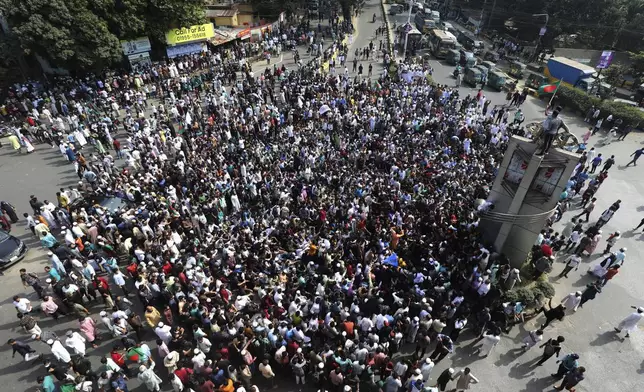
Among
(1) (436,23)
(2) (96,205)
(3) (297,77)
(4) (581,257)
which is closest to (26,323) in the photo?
(2) (96,205)

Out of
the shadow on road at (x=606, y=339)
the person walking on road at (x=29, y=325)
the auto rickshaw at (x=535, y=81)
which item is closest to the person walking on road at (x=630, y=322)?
the shadow on road at (x=606, y=339)

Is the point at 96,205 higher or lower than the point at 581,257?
higher

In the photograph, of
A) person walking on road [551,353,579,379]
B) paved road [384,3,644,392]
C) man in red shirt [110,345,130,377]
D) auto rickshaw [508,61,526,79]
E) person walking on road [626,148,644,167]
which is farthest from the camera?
auto rickshaw [508,61,526,79]

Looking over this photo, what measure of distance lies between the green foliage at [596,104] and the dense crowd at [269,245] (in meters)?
11.4

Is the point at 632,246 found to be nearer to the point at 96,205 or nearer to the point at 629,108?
the point at 629,108

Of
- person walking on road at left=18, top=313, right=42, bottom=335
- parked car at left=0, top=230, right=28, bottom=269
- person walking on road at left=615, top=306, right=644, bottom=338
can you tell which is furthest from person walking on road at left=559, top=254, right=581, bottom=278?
parked car at left=0, top=230, right=28, bottom=269

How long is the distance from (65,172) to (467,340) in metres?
21.2

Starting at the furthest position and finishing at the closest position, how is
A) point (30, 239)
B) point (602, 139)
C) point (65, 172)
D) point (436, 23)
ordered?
point (436, 23) < point (602, 139) < point (65, 172) < point (30, 239)

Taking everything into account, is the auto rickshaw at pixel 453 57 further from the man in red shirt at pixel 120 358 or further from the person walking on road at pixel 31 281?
the person walking on road at pixel 31 281

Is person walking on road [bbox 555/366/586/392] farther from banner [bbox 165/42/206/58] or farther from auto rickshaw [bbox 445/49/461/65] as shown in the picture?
banner [bbox 165/42/206/58]

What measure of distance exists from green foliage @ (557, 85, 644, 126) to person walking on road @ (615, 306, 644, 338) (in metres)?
20.4

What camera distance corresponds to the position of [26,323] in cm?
1036

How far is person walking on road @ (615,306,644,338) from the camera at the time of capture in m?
11.4

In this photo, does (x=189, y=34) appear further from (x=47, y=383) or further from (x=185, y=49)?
(x=47, y=383)
